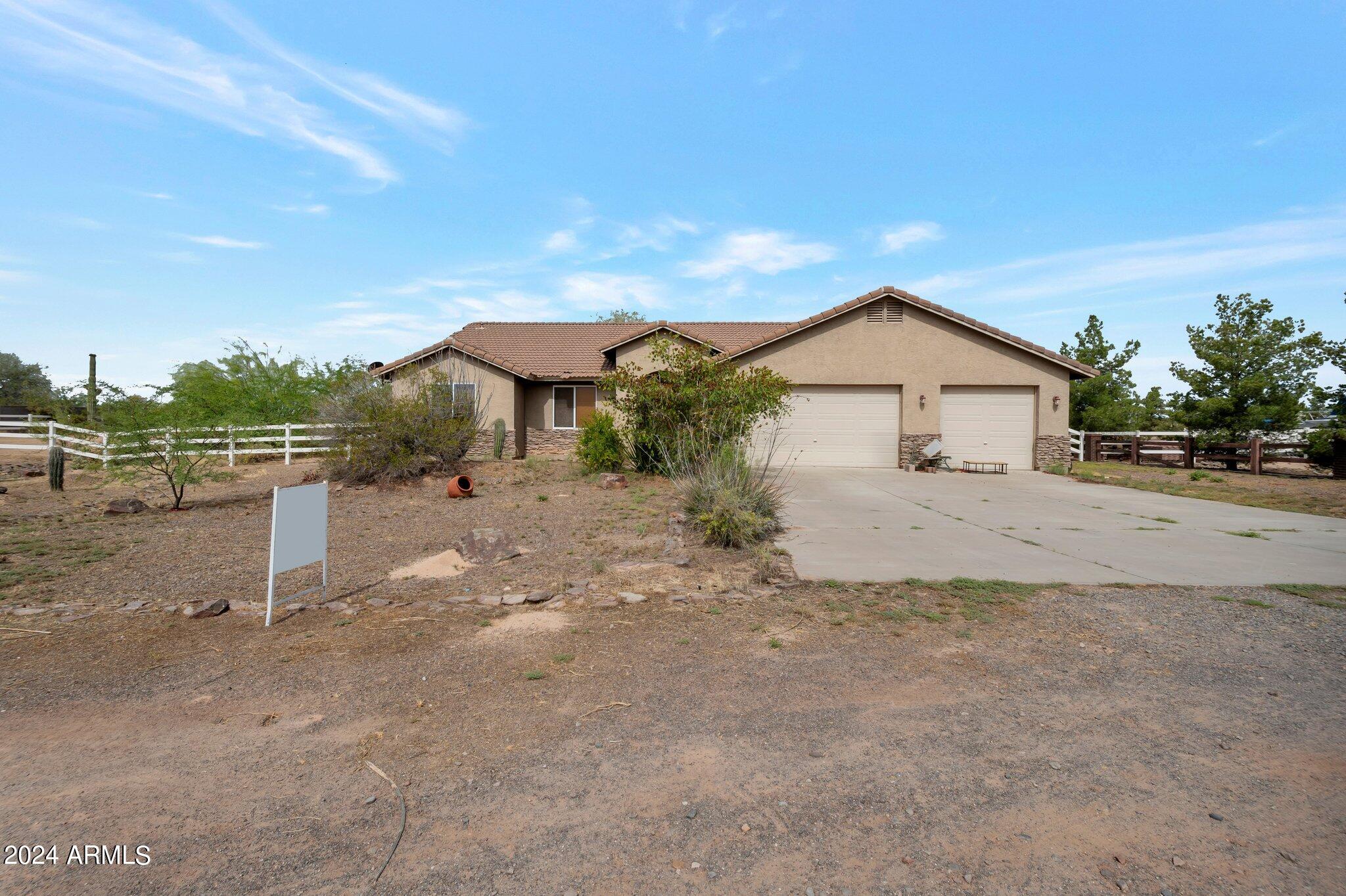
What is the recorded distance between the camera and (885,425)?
21625mm

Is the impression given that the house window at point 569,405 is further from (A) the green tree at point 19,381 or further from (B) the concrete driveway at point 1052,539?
(A) the green tree at point 19,381

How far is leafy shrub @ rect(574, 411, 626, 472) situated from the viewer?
653 inches

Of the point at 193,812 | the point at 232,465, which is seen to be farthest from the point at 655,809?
the point at 232,465

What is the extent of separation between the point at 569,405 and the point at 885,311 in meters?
11.0

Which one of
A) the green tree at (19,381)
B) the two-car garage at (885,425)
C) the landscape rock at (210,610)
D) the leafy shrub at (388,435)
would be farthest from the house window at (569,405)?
the green tree at (19,381)

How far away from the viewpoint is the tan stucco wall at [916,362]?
69.6 feet

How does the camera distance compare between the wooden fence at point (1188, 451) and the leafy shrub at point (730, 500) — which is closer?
the leafy shrub at point (730, 500)

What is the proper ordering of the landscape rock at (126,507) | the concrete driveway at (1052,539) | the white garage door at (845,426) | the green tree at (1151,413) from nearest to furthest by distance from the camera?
1. the concrete driveway at (1052,539)
2. the landscape rock at (126,507)
3. the white garage door at (845,426)
4. the green tree at (1151,413)

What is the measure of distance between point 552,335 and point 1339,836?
2799cm

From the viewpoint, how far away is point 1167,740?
3.74 meters

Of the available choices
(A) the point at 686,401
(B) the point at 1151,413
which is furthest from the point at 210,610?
(B) the point at 1151,413

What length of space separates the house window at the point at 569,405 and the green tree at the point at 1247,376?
865 inches

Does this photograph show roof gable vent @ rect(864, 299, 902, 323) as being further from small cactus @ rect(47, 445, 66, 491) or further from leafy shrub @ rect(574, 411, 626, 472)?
small cactus @ rect(47, 445, 66, 491)

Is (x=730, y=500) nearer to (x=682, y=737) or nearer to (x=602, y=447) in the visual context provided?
(x=682, y=737)
